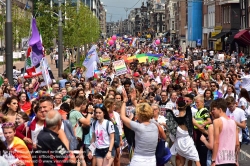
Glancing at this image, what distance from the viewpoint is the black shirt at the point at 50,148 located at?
6.57 meters

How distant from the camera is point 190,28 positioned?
9488cm

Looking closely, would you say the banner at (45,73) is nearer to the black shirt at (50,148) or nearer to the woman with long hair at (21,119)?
the woman with long hair at (21,119)

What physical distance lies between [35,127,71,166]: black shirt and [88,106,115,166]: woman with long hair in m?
2.50

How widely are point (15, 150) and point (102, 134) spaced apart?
8.65 feet

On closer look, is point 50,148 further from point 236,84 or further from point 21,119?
point 236,84

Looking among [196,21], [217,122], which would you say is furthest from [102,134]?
[196,21]

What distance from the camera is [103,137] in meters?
9.21

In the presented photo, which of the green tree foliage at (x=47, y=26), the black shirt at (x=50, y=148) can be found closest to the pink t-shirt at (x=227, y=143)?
the black shirt at (x=50, y=148)

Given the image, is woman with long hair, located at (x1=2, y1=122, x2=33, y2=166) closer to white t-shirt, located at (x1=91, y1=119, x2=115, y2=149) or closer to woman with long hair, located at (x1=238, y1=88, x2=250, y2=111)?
white t-shirt, located at (x1=91, y1=119, x2=115, y2=149)

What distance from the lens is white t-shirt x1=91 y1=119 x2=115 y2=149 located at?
9.18 meters

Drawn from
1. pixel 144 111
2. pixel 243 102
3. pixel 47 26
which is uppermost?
pixel 47 26

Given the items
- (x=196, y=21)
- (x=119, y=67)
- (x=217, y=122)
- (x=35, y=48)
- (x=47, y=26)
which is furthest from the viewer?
(x=196, y=21)

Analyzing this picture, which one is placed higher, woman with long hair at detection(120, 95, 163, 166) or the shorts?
woman with long hair at detection(120, 95, 163, 166)

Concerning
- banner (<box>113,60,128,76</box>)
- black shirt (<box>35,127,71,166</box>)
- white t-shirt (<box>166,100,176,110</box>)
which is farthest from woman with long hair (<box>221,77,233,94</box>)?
black shirt (<box>35,127,71,166</box>)
